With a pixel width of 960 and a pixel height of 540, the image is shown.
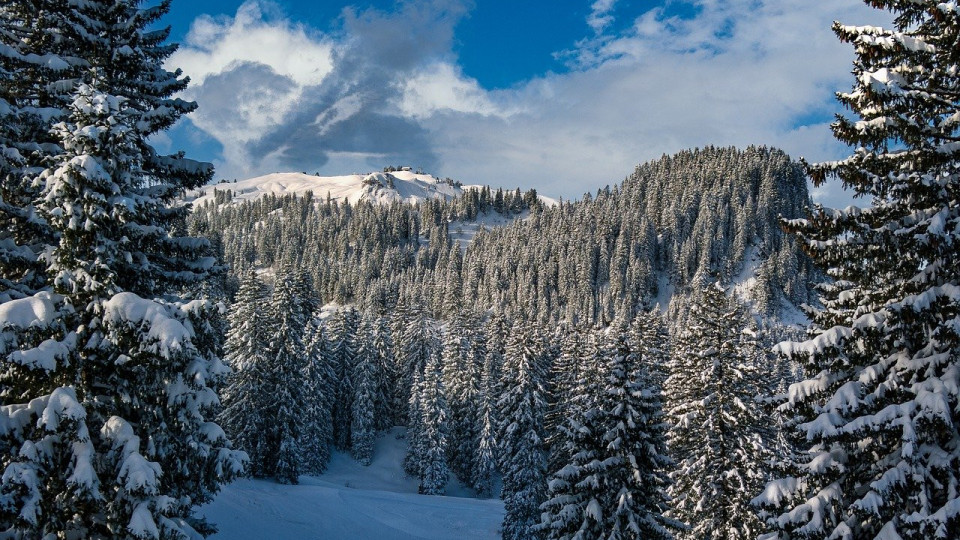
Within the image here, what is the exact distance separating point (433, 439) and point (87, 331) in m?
45.9

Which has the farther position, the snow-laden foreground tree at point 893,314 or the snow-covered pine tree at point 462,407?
the snow-covered pine tree at point 462,407

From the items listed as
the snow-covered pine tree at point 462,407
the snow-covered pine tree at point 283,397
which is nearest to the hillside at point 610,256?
the snow-covered pine tree at point 462,407

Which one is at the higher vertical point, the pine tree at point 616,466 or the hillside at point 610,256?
the hillside at point 610,256

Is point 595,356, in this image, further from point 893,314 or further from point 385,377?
point 385,377

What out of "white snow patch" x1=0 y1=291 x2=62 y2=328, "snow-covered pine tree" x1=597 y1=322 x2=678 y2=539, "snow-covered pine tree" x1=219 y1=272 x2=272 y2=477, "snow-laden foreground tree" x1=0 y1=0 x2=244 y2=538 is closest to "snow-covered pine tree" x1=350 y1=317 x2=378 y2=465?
"snow-covered pine tree" x1=219 y1=272 x2=272 y2=477

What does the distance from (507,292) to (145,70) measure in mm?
132363

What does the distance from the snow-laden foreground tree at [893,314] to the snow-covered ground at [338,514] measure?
22880 mm

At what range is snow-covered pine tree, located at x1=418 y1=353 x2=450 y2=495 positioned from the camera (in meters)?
52.0

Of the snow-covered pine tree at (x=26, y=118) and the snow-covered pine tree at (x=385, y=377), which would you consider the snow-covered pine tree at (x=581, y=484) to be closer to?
the snow-covered pine tree at (x=26, y=118)

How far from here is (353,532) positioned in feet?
100

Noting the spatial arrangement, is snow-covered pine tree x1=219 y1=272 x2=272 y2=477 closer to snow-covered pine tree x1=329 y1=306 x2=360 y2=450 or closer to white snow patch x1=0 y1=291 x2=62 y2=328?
snow-covered pine tree x1=329 y1=306 x2=360 y2=450

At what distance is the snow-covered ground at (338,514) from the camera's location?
1024 inches

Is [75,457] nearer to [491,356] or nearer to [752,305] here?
[491,356]

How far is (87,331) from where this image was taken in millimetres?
9438
